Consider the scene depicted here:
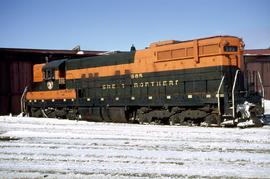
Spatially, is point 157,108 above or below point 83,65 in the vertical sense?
below

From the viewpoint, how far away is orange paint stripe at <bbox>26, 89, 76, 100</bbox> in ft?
62.2

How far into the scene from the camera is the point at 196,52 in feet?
46.5

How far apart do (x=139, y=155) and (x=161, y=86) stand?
778 cm

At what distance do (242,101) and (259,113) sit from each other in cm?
95

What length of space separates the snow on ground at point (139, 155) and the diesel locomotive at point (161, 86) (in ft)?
7.48

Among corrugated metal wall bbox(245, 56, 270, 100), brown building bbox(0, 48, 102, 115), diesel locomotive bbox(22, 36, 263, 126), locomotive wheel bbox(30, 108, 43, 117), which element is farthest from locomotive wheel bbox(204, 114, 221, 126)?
corrugated metal wall bbox(245, 56, 270, 100)

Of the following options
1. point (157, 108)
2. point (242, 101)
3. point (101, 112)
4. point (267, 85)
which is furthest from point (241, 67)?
point (267, 85)

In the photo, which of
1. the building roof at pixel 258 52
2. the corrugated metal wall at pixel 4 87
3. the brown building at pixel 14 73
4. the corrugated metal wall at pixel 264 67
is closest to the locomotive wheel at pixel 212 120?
the brown building at pixel 14 73

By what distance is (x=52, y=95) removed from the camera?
19938 millimetres

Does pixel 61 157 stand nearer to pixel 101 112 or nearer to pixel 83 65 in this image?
pixel 101 112

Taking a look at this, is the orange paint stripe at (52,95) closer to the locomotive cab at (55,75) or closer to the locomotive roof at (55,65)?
the locomotive cab at (55,75)

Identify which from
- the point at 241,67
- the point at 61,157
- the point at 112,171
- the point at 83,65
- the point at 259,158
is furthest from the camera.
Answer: the point at 83,65

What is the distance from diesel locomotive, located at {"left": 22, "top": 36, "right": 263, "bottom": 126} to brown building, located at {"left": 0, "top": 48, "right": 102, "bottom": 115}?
246 inches

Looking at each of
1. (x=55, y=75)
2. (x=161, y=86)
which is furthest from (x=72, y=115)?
(x=161, y=86)
